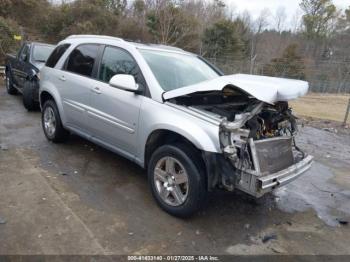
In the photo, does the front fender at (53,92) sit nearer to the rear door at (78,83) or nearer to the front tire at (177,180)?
the rear door at (78,83)

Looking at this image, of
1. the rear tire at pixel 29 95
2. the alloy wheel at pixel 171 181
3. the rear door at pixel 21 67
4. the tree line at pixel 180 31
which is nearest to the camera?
the alloy wheel at pixel 171 181

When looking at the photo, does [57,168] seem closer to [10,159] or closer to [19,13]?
[10,159]

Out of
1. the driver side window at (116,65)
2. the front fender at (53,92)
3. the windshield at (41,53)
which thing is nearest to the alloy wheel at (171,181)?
the driver side window at (116,65)

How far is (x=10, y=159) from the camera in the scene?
4.81 meters

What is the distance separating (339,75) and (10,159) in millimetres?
31452

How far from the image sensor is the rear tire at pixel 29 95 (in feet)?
25.2

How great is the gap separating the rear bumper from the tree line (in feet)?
50.2

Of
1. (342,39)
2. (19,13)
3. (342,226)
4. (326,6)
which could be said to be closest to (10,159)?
(342,226)

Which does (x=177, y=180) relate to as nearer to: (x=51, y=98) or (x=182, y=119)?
(x=182, y=119)

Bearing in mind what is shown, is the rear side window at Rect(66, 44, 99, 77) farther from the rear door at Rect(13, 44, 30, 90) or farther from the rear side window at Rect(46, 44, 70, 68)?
the rear door at Rect(13, 44, 30, 90)

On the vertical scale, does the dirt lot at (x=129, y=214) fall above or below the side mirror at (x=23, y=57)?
below

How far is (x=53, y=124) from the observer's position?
215 inches

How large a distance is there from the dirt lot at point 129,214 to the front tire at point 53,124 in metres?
0.28

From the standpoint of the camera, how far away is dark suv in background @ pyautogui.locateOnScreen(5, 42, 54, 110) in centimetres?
773
